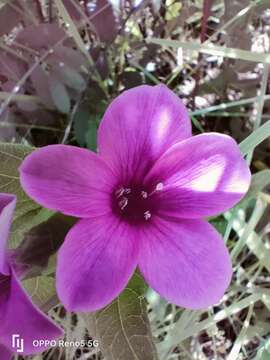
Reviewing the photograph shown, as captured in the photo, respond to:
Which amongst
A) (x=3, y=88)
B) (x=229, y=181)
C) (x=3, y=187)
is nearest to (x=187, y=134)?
(x=229, y=181)

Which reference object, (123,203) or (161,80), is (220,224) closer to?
(161,80)

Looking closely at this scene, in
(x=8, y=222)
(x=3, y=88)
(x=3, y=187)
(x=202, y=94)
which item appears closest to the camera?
(x=8, y=222)

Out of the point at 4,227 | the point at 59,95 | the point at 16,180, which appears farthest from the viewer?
the point at 59,95

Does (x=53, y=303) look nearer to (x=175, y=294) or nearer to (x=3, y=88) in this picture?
(x=175, y=294)

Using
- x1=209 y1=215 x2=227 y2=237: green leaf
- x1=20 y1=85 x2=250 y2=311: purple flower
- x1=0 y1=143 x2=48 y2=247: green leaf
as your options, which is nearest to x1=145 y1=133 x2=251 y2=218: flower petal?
x1=20 y1=85 x2=250 y2=311: purple flower

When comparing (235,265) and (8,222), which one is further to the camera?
(235,265)

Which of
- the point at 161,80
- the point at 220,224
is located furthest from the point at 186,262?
the point at 161,80

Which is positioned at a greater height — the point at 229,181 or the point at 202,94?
the point at 229,181

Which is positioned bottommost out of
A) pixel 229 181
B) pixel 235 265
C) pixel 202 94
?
pixel 235 265

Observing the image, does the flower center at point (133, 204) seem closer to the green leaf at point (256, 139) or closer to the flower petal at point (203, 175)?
the flower petal at point (203, 175)
